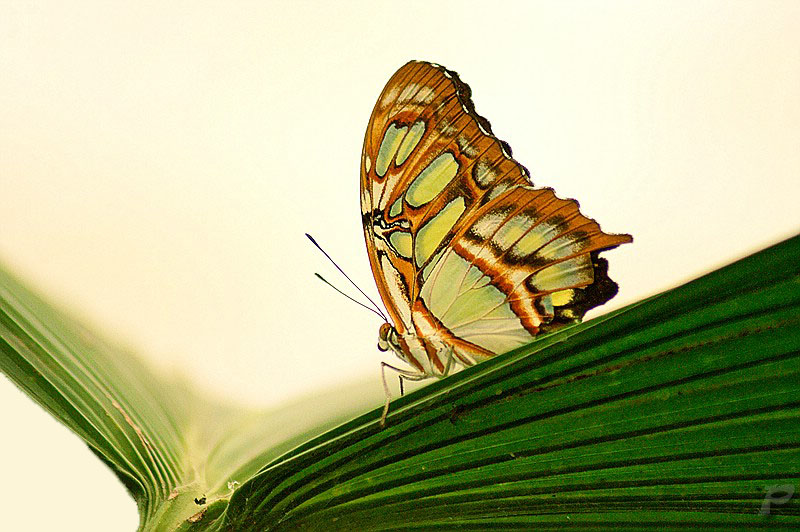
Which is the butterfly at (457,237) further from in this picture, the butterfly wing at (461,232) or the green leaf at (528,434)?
the green leaf at (528,434)

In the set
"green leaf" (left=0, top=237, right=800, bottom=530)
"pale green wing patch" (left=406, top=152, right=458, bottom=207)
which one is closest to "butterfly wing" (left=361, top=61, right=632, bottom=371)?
"pale green wing patch" (left=406, top=152, right=458, bottom=207)

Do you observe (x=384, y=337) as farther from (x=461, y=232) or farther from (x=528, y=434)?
(x=528, y=434)

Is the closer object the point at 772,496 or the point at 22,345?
the point at 772,496

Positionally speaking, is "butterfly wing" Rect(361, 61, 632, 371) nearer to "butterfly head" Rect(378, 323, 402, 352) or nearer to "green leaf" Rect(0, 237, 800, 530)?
"butterfly head" Rect(378, 323, 402, 352)

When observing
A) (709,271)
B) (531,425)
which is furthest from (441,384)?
(709,271)

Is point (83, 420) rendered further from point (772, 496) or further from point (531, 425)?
point (772, 496)

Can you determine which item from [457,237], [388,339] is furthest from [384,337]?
[457,237]
